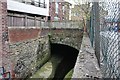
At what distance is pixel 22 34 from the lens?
1059 centimetres

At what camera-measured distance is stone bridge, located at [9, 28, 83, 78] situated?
9055mm

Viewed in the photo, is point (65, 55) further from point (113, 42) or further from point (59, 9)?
point (113, 42)

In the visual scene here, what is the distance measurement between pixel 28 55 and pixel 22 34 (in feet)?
3.41

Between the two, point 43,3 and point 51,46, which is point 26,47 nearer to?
point 51,46

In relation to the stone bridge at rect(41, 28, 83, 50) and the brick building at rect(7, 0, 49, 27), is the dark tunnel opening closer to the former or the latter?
the stone bridge at rect(41, 28, 83, 50)

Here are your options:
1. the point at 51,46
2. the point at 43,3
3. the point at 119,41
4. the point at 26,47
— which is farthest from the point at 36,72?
the point at 119,41

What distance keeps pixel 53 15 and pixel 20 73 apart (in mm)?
15418

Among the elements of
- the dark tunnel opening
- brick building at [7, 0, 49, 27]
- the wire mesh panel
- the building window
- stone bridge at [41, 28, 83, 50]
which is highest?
the building window

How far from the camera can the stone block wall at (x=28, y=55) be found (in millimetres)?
8863

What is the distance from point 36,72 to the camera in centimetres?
1156

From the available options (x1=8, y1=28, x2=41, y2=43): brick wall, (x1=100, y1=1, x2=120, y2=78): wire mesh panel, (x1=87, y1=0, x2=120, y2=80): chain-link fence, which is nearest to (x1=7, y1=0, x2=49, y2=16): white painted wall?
(x1=8, y1=28, x2=41, y2=43): brick wall

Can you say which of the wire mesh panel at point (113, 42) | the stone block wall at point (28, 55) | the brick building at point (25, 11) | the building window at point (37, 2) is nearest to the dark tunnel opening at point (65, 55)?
the stone block wall at point (28, 55)

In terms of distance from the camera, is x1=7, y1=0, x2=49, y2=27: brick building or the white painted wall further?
the white painted wall

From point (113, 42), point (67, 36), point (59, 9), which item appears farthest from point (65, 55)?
point (113, 42)
